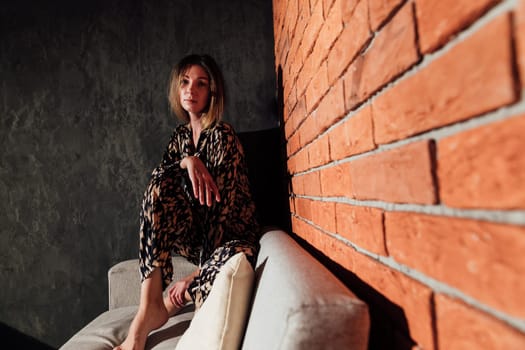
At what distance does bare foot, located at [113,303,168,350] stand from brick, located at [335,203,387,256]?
2.88ft

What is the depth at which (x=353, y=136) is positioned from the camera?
2.24 feet

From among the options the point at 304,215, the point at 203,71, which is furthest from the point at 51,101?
the point at 304,215

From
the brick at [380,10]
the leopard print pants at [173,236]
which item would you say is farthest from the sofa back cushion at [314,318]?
the leopard print pants at [173,236]

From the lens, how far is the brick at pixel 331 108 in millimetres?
750

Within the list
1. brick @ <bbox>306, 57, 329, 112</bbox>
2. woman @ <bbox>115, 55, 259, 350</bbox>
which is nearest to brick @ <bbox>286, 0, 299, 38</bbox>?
brick @ <bbox>306, 57, 329, 112</bbox>

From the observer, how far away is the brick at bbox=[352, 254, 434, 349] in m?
0.44

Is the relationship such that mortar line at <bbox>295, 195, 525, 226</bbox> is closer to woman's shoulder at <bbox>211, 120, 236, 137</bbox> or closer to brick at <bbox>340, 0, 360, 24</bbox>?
brick at <bbox>340, 0, 360, 24</bbox>

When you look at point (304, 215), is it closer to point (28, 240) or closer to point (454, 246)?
point (454, 246)

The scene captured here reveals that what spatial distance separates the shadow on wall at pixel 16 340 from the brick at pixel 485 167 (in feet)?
9.16

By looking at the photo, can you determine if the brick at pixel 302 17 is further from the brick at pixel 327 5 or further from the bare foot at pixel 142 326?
the bare foot at pixel 142 326

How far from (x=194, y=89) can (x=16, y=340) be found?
82.7 inches

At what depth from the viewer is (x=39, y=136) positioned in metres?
2.33

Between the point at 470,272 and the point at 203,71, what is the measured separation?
6.14ft

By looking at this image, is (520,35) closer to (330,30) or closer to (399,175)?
(399,175)
